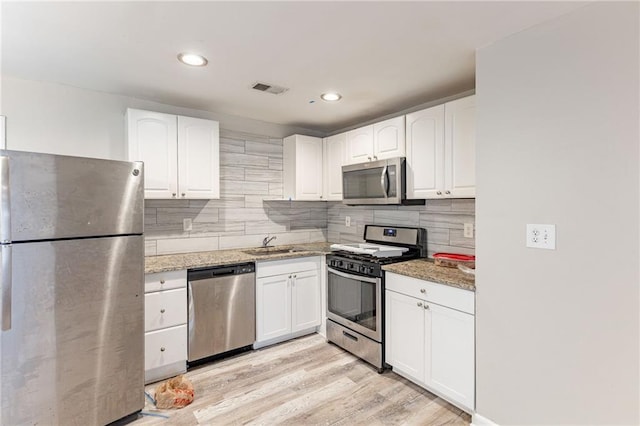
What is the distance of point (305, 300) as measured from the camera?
3.23 m

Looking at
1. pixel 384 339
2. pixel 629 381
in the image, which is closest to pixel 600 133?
pixel 629 381

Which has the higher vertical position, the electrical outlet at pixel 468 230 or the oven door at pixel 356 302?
the electrical outlet at pixel 468 230

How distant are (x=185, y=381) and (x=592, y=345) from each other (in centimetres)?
247

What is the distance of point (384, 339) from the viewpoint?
2572 millimetres

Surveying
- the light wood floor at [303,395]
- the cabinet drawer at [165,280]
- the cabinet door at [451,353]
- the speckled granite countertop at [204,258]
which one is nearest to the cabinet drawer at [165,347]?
the light wood floor at [303,395]

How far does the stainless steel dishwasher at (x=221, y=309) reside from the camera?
8.54ft

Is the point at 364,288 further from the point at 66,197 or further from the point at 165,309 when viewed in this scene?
the point at 66,197

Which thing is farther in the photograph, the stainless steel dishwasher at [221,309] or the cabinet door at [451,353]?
the stainless steel dishwasher at [221,309]

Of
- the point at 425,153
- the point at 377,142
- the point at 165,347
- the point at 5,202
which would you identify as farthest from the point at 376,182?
the point at 5,202

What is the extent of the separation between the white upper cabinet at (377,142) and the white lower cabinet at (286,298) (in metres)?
1.15

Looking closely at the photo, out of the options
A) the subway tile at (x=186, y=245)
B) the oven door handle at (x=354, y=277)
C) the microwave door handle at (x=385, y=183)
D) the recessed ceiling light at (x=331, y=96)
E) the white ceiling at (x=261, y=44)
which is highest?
the recessed ceiling light at (x=331, y=96)

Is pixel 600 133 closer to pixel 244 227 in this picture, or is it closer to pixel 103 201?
pixel 103 201

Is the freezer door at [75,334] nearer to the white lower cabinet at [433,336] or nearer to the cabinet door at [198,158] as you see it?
the cabinet door at [198,158]

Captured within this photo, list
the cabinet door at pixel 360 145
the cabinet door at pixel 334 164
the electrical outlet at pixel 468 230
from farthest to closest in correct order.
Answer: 1. the cabinet door at pixel 334 164
2. the cabinet door at pixel 360 145
3. the electrical outlet at pixel 468 230
